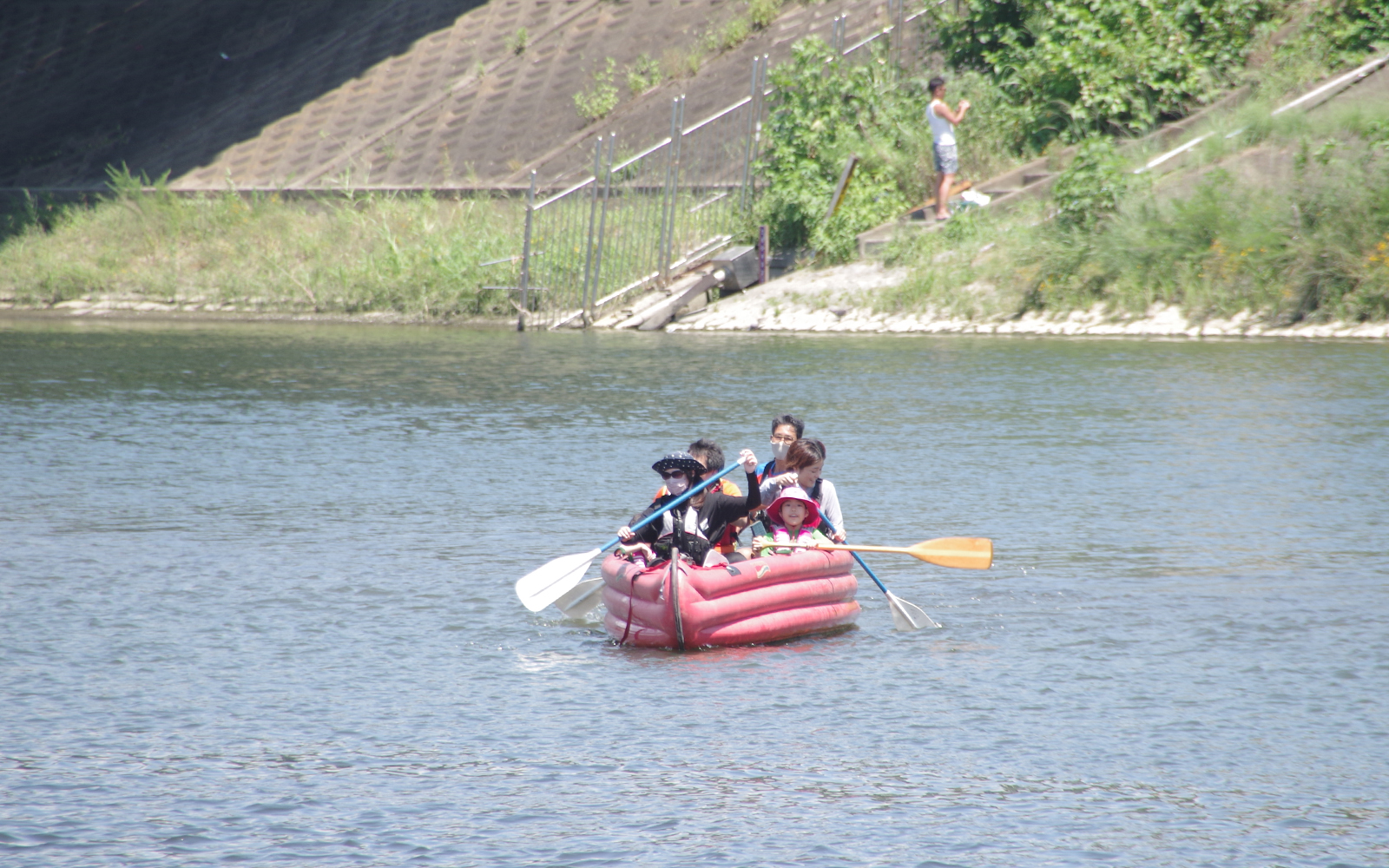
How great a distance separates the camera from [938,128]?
76.4 feet

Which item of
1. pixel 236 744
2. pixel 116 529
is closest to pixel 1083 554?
pixel 236 744

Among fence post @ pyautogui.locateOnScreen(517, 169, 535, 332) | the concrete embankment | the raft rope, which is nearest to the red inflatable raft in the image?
Result: the raft rope

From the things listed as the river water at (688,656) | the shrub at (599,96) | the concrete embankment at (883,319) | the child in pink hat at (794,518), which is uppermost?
the shrub at (599,96)

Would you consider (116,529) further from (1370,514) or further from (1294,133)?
(1294,133)

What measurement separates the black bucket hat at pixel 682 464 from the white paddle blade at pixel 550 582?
622 mm

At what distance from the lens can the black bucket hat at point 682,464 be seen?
862 centimetres

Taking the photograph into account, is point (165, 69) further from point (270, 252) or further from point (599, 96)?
point (599, 96)

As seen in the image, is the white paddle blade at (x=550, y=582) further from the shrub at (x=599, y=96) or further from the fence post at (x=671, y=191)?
the shrub at (x=599, y=96)

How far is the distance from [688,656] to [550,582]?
1.03m

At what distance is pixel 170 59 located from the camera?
4309 centimetres

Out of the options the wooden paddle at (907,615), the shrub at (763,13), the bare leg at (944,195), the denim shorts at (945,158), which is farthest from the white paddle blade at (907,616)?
the shrub at (763,13)

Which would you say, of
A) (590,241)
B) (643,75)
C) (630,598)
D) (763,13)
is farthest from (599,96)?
(630,598)

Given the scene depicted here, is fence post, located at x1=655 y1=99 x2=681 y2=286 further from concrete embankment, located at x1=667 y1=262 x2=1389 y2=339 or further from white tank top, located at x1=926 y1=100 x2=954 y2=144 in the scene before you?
white tank top, located at x1=926 y1=100 x2=954 y2=144

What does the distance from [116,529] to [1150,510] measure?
692 cm
